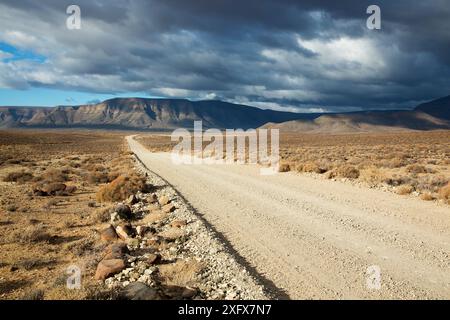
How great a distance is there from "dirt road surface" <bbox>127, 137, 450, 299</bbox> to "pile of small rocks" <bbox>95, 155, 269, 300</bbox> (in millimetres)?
515

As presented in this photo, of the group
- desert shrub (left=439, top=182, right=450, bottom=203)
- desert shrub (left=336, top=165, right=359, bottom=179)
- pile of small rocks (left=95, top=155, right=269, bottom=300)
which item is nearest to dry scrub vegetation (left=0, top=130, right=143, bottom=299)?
pile of small rocks (left=95, top=155, right=269, bottom=300)

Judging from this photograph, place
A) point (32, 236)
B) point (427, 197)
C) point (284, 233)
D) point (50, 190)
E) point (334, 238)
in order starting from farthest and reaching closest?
point (50, 190) → point (427, 197) → point (32, 236) → point (284, 233) → point (334, 238)

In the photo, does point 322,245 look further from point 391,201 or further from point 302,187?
point 302,187

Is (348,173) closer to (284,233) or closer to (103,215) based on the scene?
(284,233)

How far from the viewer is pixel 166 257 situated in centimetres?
862

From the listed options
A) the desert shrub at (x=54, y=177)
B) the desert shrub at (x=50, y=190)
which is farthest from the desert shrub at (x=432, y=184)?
the desert shrub at (x=54, y=177)

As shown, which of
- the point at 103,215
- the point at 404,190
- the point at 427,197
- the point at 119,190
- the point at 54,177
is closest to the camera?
the point at 103,215

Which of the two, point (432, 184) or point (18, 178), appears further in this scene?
point (18, 178)

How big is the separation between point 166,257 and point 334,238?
155 inches

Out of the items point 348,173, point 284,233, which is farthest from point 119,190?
point 348,173

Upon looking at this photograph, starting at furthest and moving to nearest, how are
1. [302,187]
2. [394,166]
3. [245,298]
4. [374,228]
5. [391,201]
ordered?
1. [394,166]
2. [302,187]
3. [391,201]
4. [374,228]
5. [245,298]
